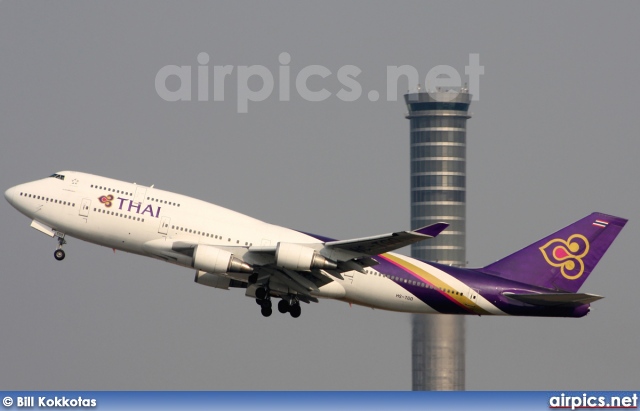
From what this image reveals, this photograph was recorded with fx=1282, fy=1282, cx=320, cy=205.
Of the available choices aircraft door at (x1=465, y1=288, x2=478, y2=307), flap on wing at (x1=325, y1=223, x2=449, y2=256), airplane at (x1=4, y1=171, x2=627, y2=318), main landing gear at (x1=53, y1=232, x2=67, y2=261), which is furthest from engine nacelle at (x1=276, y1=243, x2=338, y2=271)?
main landing gear at (x1=53, y1=232, x2=67, y2=261)

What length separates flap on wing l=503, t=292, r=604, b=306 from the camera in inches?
2268

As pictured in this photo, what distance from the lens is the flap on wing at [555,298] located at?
2268 inches

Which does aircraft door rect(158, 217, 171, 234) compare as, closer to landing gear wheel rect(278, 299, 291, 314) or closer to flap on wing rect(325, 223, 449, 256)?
landing gear wheel rect(278, 299, 291, 314)

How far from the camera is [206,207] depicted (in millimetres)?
58750

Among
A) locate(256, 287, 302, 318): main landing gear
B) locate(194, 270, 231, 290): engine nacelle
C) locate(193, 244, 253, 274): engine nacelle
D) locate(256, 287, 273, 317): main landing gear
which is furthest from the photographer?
locate(194, 270, 231, 290): engine nacelle

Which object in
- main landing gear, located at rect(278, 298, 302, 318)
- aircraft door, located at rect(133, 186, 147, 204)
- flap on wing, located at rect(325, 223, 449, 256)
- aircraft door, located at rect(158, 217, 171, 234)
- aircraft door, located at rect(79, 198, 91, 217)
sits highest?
aircraft door, located at rect(133, 186, 147, 204)

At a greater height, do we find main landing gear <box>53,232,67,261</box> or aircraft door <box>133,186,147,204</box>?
aircraft door <box>133,186,147,204</box>

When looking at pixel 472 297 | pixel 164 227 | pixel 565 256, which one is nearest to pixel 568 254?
pixel 565 256

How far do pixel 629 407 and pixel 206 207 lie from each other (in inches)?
833

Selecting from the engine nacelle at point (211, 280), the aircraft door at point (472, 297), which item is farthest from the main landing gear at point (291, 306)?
the aircraft door at point (472, 297)

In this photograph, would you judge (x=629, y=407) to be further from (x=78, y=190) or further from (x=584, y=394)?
(x=78, y=190)

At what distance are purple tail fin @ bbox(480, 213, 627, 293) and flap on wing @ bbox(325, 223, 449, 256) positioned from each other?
→ 8143 millimetres

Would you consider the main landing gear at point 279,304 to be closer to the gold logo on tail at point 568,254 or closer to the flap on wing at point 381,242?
the flap on wing at point 381,242

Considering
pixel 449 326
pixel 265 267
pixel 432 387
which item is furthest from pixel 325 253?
pixel 432 387
